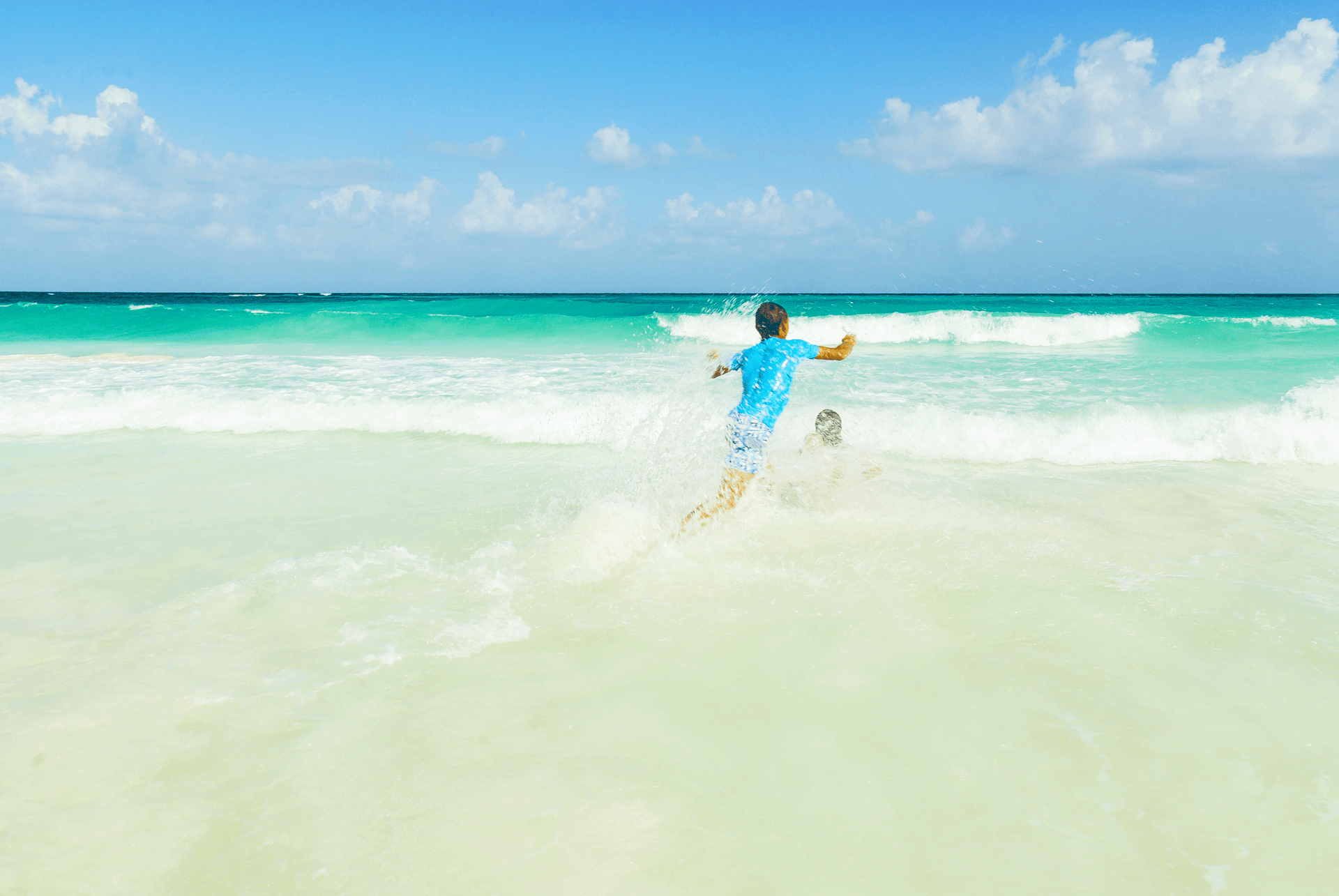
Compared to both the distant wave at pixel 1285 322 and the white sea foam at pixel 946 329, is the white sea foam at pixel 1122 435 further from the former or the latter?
the distant wave at pixel 1285 322

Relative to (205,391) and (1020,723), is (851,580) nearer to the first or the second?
(1020,723)

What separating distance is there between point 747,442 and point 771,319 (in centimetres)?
93

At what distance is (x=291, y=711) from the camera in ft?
10.1

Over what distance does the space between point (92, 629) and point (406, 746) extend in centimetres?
227

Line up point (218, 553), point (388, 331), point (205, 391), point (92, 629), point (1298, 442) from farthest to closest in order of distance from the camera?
point (388, 331)
point (205, 391)
point (1298, 442)
point (218, 553)
point (92, 629)

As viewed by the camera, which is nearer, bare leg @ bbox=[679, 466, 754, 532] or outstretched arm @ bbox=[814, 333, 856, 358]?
outstretched arm @ bbox=[814, 333, 856, 358]

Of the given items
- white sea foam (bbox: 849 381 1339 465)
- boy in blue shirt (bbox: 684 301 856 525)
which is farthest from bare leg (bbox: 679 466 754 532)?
white sea foam (bbox: 849 381 1339 465)

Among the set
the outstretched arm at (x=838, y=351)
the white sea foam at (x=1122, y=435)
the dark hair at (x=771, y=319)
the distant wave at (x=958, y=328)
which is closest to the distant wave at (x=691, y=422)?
the white sea foam at (x=1122, y=435)

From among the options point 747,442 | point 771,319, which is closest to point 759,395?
point 747,442

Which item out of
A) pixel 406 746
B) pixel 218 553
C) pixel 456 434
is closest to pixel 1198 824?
pixel 406 746

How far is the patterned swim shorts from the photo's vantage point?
537cm

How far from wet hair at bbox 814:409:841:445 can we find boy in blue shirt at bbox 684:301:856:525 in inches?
41.7

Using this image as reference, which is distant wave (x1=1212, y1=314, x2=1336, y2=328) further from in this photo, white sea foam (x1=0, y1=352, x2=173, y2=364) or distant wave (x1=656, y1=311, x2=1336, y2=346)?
white sea foam (x1=0, y1=352, x2=173, y2=364)

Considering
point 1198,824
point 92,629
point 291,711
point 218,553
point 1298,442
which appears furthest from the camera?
point 1298,442
